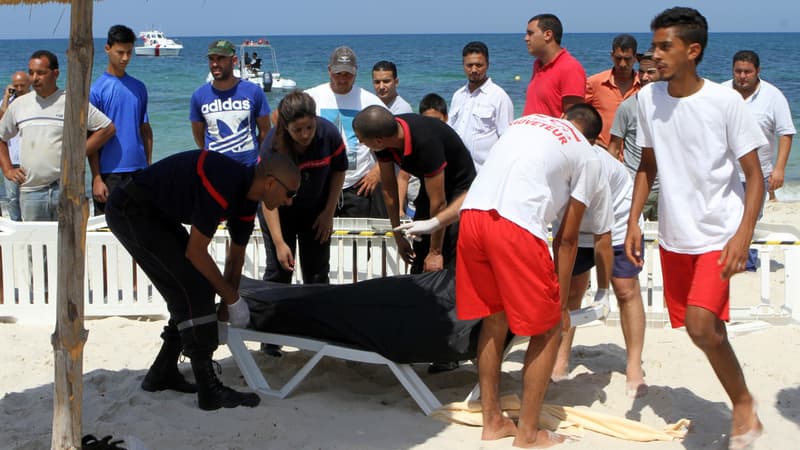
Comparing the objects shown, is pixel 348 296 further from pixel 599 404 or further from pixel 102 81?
pixel 102 81

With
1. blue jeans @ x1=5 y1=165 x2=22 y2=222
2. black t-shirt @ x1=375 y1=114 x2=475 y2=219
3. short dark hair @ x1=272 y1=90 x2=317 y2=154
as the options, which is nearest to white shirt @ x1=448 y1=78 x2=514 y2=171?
black t-shirt @ x1=375 y1=114 x2=475 y2=219

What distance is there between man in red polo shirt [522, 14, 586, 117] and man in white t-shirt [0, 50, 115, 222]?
3194 millimetres

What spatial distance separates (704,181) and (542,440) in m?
1.39

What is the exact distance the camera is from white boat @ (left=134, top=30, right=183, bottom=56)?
6838 cm

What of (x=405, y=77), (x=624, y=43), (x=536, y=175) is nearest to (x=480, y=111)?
(x=624, y=43)

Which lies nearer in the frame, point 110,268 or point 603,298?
point 603,298

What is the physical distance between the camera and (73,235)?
3.54 metres

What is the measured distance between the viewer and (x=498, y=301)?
411 cm

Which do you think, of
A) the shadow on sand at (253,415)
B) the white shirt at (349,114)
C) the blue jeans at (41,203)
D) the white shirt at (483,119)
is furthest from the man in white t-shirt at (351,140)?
the blue jeans at (41,203)

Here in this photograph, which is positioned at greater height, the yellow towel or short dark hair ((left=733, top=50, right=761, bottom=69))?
short dark hair ((left=733, top=50, right=761, bottom=69))

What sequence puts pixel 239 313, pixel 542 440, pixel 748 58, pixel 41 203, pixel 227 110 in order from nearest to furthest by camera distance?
pixel 542 440 < pixel 239 313 < pixel 227 110 < pixel 41 203 < pixel 748 58

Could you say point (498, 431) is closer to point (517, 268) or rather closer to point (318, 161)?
point (517, 268)

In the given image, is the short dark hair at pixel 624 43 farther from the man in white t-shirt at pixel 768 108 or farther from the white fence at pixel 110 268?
the white fence at pixel 110 268

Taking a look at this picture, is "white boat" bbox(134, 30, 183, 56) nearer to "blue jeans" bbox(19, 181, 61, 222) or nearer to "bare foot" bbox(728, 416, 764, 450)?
"blue jeans" bbox(19, 181, 61, 222)
